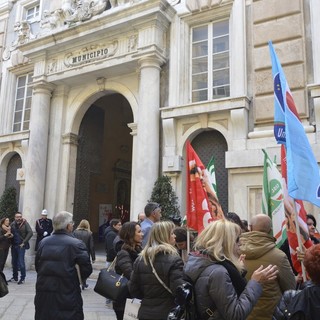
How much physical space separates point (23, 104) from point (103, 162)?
14.4ft

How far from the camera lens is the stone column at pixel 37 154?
1327 centimetres

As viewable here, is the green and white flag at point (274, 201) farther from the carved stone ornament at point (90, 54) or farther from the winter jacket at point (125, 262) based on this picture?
the carved stone ornament at point (90, 54)

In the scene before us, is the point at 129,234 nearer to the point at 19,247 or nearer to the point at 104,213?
the point at 19,247

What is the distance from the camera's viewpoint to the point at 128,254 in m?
4.35

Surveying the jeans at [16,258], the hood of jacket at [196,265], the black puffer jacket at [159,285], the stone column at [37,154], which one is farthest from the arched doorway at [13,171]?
the hood of jacket at [196,265]

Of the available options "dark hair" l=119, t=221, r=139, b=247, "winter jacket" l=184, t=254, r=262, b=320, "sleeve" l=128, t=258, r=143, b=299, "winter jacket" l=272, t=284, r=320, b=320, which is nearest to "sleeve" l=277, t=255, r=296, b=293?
"winter jacket" l=184, t=254, r=262, b=320

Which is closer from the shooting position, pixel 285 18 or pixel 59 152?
pixel 285 18

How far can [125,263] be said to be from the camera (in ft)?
14.0

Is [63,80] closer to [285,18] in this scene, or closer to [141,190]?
[141,190]

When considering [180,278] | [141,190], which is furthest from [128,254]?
[141,190]

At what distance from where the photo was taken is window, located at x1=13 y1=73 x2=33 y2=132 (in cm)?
1564

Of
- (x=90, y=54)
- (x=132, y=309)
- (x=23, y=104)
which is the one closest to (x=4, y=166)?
(x=23, y=104)

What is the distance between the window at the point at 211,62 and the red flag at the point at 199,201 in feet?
16.7

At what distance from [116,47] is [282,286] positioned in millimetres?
10465
